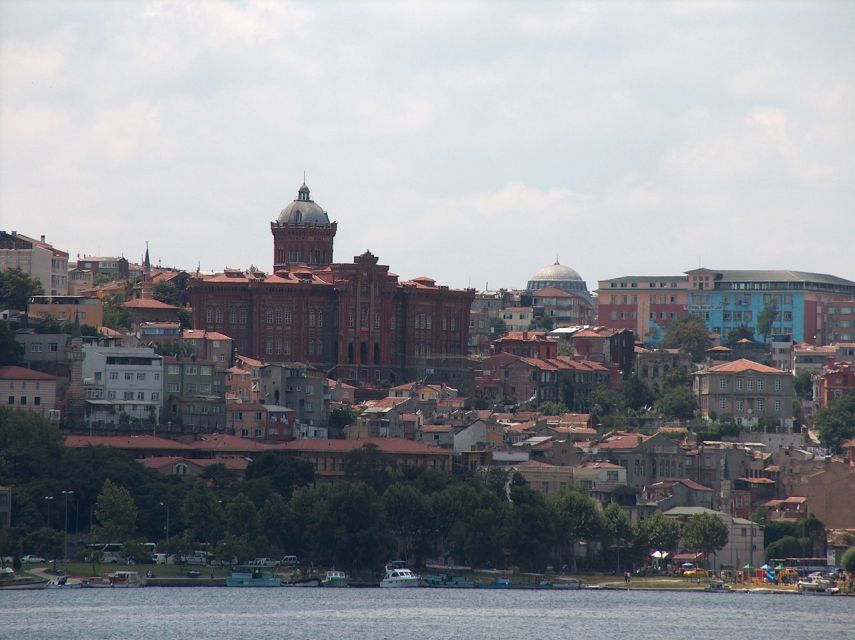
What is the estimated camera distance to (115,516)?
503 feet

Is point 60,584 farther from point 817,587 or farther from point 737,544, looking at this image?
point 737,544

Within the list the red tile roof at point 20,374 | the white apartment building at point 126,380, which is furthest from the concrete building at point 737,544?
the red tile roof at point 20,374

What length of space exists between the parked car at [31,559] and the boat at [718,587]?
38.4 metres

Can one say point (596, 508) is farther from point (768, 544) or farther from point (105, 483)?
point (105, 483)

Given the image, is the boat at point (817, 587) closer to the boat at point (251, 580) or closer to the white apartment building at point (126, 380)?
the boat at point (251, 580)

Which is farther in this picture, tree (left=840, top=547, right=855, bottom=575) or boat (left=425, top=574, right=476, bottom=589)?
tree (left=840, top=547, right=855, bottom=575)

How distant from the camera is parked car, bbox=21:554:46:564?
148625 millimetres

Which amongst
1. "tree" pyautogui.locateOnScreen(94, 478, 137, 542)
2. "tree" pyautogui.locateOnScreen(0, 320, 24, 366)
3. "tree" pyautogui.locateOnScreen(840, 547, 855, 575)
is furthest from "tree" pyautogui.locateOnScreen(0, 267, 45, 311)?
"tree" pyautogui.locateOnScreen(840, 547, 855, 575)

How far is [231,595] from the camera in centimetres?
14650

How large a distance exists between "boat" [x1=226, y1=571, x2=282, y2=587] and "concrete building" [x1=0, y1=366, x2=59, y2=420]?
27325mm

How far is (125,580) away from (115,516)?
6.57 meters

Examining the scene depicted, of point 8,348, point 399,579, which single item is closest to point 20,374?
point 8,348

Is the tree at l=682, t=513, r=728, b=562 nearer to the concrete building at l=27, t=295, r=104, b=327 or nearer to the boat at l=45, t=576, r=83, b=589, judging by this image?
the boat at l=45, t=576, r=83, b=589

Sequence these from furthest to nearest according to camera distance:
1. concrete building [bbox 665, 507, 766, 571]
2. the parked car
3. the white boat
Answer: concrete building [bbox 665, 507, 766, 571] → the white boat → the parked car
